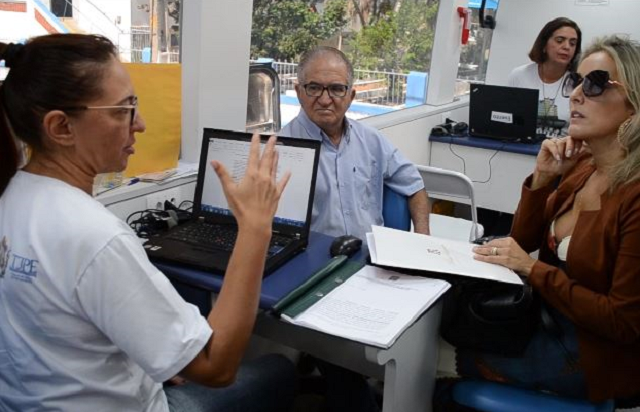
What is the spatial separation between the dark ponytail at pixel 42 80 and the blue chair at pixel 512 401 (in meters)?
1.07

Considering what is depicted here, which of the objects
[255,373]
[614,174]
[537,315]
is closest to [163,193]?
[255,373]

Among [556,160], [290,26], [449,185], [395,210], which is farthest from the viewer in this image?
[290,26]

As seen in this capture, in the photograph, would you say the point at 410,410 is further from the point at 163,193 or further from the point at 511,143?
the point at 511,143

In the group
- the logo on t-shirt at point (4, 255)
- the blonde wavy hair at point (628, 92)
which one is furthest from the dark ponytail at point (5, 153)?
the blonde wavy hair at point (628, 92)

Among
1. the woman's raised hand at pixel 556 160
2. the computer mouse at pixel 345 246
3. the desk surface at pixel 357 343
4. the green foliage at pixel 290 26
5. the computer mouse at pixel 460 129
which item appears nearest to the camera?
the desk surface at pixel 357 343

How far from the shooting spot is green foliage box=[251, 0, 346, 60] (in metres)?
2.57

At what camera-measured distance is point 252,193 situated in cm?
101

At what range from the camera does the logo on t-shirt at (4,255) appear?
0.95 m

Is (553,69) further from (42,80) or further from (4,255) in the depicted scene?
(4,255)

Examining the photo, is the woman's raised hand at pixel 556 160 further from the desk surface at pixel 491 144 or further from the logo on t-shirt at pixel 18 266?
the desk surface at pixel 491 144

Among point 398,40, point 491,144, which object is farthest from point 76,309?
point 398,40

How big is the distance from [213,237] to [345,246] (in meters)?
0.37

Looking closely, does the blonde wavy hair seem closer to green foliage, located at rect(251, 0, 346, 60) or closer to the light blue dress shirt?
the light blue dress shirt

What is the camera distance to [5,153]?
101 centimetres
